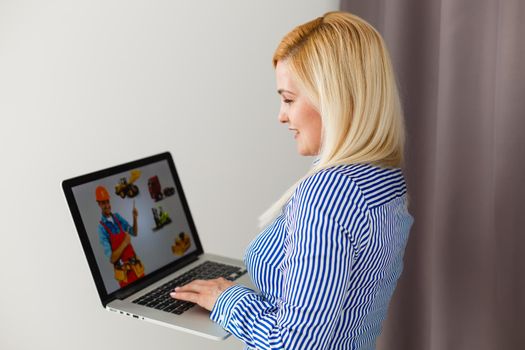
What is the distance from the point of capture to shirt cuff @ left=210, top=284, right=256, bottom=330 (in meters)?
1.15

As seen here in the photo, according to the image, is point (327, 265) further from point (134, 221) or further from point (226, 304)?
point (134, 221)

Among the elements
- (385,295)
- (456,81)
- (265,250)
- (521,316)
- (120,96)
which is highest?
(120,96)

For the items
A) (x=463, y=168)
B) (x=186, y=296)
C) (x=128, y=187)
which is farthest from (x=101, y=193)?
(x=463, y=168)

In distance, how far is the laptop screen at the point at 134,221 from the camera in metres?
1.33

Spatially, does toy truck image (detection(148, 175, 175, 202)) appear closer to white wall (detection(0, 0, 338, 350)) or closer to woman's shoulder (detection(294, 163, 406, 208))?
white wall (detection(0, 0, 338, 350))

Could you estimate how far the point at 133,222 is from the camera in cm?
143

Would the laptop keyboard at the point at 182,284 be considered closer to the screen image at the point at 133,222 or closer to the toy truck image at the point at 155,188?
the screen image at the point at 133,222

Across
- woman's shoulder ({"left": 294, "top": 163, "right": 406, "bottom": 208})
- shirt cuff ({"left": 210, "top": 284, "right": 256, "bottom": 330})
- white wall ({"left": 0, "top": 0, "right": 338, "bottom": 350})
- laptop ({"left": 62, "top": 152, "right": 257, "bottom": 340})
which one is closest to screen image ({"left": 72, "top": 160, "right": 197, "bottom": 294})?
laptop ({"left": 62, "top": 152, "right": 257, "bottom": 340})

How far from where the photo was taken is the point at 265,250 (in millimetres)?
1174

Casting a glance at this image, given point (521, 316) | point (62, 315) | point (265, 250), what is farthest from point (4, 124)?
point (521, 316)

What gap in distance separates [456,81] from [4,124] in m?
1.16

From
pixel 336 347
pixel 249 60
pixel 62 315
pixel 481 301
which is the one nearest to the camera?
pixel 336 347

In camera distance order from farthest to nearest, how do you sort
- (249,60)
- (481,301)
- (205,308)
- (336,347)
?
(249,60) → (481,301) → (205,308) → (336,347)

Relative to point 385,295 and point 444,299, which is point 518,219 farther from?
point 385,295
